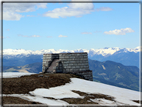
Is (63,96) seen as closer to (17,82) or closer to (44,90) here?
(44,90)

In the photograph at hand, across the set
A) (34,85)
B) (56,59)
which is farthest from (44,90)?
(56,59)

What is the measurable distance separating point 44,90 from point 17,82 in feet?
12.4

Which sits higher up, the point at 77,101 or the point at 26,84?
the point at 26,84

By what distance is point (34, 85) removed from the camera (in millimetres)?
22266

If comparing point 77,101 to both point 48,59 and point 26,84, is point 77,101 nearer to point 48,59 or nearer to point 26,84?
point 26,84

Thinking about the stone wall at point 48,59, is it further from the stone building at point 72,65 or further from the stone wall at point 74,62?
the stone wall at point 74,62

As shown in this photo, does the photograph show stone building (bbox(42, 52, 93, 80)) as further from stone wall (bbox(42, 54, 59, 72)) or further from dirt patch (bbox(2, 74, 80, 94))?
dirt patch (bbox(2, 74, 80, 94))

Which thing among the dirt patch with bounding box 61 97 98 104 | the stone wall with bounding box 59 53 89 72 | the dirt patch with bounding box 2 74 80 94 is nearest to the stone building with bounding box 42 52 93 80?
the stone wall with bounding box 59 53 89 72

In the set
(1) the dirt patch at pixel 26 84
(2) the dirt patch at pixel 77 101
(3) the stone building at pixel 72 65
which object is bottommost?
(2) the dirt patch at pixel 77 101

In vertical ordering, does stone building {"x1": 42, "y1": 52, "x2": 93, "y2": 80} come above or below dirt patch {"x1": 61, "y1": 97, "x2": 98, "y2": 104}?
above

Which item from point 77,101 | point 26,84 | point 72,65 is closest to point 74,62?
point 72,65

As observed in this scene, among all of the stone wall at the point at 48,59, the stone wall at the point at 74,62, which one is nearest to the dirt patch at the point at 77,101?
the stone wall at the point at 74,62

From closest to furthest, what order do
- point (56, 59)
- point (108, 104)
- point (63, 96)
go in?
point (108, 104) → point (63, 96) → point (56, 59)

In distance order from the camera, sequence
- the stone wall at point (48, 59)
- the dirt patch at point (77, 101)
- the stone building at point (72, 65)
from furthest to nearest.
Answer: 1. the stone wall at point (48, 59)
2. the stone building at point (72, 65)
3. the dirt patch at point (77, 101)
